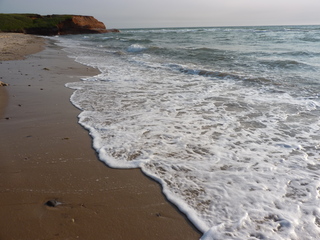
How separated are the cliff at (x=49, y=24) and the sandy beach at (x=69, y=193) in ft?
170

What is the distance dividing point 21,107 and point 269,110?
14.4ft

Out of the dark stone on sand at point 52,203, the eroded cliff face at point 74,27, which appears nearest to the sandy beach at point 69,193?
the dark stone on sand at point 52,203

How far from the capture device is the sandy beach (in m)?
2.00

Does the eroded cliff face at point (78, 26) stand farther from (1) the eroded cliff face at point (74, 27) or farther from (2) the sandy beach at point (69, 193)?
(2) the sandy beach at point (69, 193)

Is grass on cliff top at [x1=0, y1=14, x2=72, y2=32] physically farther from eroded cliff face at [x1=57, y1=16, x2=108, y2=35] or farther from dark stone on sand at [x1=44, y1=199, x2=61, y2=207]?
dark stone on sand at [x1=44, y1=199, x2=61, y2=207]

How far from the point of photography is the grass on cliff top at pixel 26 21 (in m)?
47.5

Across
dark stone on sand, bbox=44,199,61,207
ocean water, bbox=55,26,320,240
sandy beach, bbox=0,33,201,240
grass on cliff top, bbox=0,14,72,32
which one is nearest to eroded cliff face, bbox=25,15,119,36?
grass on cliff top, bbox=0,14,72,32

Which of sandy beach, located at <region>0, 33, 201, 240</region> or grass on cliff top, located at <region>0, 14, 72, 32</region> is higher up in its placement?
grass on cliff top, located at <region>0, 14, 72, 32</region>

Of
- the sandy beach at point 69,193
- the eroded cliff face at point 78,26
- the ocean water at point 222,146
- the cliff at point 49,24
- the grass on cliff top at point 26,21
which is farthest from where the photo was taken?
the eroded cliff face at point 78,26

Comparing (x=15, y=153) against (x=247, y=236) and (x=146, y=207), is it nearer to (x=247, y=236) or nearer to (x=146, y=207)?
(x=146, y=207)

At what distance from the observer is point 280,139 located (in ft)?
12.1

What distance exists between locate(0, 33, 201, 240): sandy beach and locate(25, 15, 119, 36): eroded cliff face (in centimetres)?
5254

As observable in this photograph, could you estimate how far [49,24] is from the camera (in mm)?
51406

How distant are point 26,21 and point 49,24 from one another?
15.5 ft
